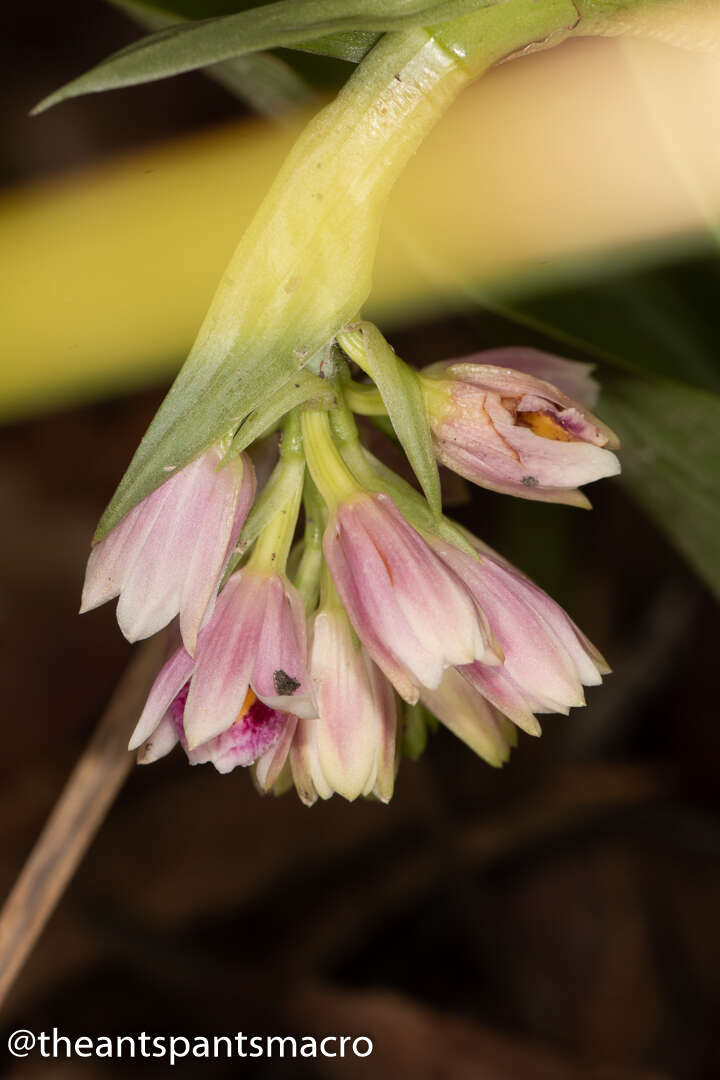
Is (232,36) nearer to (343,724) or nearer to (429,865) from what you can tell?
(343,724)

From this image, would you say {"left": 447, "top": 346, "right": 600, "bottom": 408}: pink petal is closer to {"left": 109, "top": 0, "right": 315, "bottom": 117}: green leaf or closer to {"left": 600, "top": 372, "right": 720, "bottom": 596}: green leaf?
{"left": 600, "top": 372, "right": 720, "bottom": 596}: green leaf

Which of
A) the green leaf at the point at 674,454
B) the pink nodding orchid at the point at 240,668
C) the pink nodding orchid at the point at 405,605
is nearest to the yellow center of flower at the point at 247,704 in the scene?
the pink nodding orchid at the point at 240,668

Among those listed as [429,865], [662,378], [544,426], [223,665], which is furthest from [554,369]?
[429,865]

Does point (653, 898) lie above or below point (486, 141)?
below

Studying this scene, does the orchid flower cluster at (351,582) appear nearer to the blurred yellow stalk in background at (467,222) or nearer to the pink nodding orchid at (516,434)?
the pink nodding orchid at (516,434)

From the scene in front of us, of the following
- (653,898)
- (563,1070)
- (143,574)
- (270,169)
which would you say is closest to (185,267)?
(270,169)

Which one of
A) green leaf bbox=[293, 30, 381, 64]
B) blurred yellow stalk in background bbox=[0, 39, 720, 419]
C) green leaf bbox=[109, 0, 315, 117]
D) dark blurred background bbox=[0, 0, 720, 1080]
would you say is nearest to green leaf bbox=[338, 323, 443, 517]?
green leaf bbox=[293, 30, 381, 64]

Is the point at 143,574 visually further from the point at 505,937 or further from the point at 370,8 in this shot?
the point at 505,937
